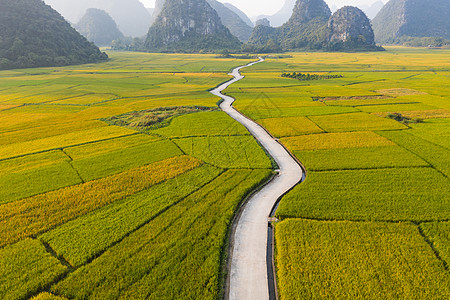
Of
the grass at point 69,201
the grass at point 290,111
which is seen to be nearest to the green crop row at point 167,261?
the grass at point 69,201

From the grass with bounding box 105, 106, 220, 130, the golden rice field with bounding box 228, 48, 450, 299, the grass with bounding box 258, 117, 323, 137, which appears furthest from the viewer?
the grass with bounding box 105, 106, 220, 130

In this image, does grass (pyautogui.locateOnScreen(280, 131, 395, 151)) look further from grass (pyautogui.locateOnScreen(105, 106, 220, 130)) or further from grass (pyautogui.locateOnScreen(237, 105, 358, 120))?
grass (pyautogui.locateOnScreen(105, 106, 220, 130))

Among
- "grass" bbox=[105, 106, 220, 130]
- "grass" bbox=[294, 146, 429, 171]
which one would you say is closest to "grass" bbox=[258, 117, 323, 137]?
"grass" bbox=[294, 146, 429, 171]

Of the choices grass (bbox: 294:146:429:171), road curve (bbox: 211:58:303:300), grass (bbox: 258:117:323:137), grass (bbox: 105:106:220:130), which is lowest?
road curve (bbox: 211:58:303:300)

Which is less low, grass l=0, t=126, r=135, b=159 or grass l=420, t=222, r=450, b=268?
grass l=0, t=126, r=135, b=159

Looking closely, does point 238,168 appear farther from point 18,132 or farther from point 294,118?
point 18,132

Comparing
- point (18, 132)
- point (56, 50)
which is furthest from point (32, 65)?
point (18, 132)

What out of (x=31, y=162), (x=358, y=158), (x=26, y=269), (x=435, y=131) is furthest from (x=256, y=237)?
(x=435, y=131)
